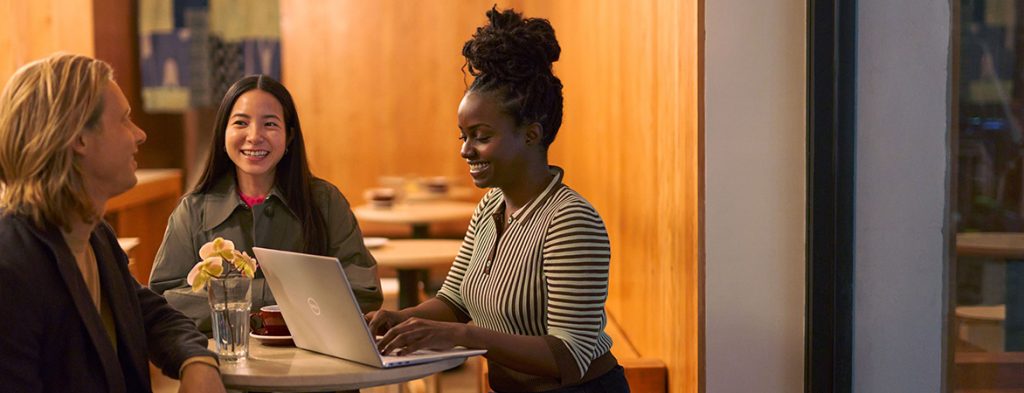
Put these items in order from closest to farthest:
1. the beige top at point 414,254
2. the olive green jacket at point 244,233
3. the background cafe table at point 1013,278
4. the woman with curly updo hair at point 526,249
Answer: the background cafe table at point 1013,278 < the woman with curly updo hair at point 526,249 < the olive green jacket at point 244,233 < the beige top at point 414,254

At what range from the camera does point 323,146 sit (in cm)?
800

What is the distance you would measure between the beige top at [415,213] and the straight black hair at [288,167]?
2.79m

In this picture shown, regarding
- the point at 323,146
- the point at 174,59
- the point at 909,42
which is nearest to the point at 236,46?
the point at 174,59

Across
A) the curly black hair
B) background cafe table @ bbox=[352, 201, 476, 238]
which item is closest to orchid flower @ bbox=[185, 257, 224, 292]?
the curly black hair

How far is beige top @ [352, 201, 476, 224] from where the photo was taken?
5609mm

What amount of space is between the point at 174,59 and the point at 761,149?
19.2 feet

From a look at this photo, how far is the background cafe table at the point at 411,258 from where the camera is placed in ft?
14.6

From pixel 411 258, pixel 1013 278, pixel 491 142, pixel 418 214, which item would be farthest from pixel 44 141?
pixel 418 214

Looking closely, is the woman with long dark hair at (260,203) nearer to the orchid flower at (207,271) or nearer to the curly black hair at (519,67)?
the orchid flower at (207,271)

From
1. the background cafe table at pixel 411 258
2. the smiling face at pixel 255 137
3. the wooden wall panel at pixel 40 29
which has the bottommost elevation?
the background cafe table at pixel 411 258

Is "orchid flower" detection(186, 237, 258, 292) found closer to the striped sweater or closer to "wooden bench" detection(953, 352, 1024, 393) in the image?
the striped sweater

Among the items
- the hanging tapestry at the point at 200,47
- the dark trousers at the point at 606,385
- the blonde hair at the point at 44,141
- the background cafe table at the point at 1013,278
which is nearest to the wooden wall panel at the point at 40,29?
the hanging tapestry at the point at 200,47

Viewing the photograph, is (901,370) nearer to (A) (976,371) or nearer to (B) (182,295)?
(A) (976,371)

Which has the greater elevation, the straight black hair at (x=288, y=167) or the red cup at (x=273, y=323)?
the straight black hair at (x=288, y=167)
